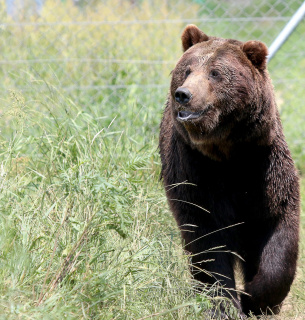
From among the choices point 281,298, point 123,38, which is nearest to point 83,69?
point 123,38


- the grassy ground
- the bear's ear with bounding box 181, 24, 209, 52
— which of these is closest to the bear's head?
the bear's ear with bounding box 181, 24, 209, 52

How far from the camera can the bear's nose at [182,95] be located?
3947 millimetres

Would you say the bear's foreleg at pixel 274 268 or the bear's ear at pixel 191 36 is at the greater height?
the bear's ear at pixel 191 36

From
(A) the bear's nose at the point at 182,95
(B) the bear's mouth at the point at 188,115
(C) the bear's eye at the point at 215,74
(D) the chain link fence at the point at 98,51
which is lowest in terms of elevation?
(D) the chain link fence at the point at 98,51

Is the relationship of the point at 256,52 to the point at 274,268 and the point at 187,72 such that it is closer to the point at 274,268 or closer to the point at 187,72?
the point at 187,72

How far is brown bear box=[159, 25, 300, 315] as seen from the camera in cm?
420

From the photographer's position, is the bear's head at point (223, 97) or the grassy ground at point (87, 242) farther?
the bear's head at point (223, 97)

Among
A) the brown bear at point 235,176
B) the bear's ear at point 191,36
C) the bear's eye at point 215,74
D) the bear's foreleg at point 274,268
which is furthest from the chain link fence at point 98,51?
the bear's foreleg at point 274,268

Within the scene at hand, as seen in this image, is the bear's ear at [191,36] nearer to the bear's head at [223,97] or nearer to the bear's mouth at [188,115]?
the bear's head at [223,97]

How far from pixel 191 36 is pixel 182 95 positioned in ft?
2.67

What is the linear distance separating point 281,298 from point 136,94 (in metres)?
3.93

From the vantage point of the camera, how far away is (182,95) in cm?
397

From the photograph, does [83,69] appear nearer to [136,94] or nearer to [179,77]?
[136,94]

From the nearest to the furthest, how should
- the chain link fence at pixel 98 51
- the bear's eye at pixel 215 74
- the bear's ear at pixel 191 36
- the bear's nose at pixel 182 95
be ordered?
1. the bear's nose at pixel 182 95
2. the bear's eye at pixel 215 74
3. the bear's ear at pixel 191 36
4. the chain link fence at pixel 98 51
